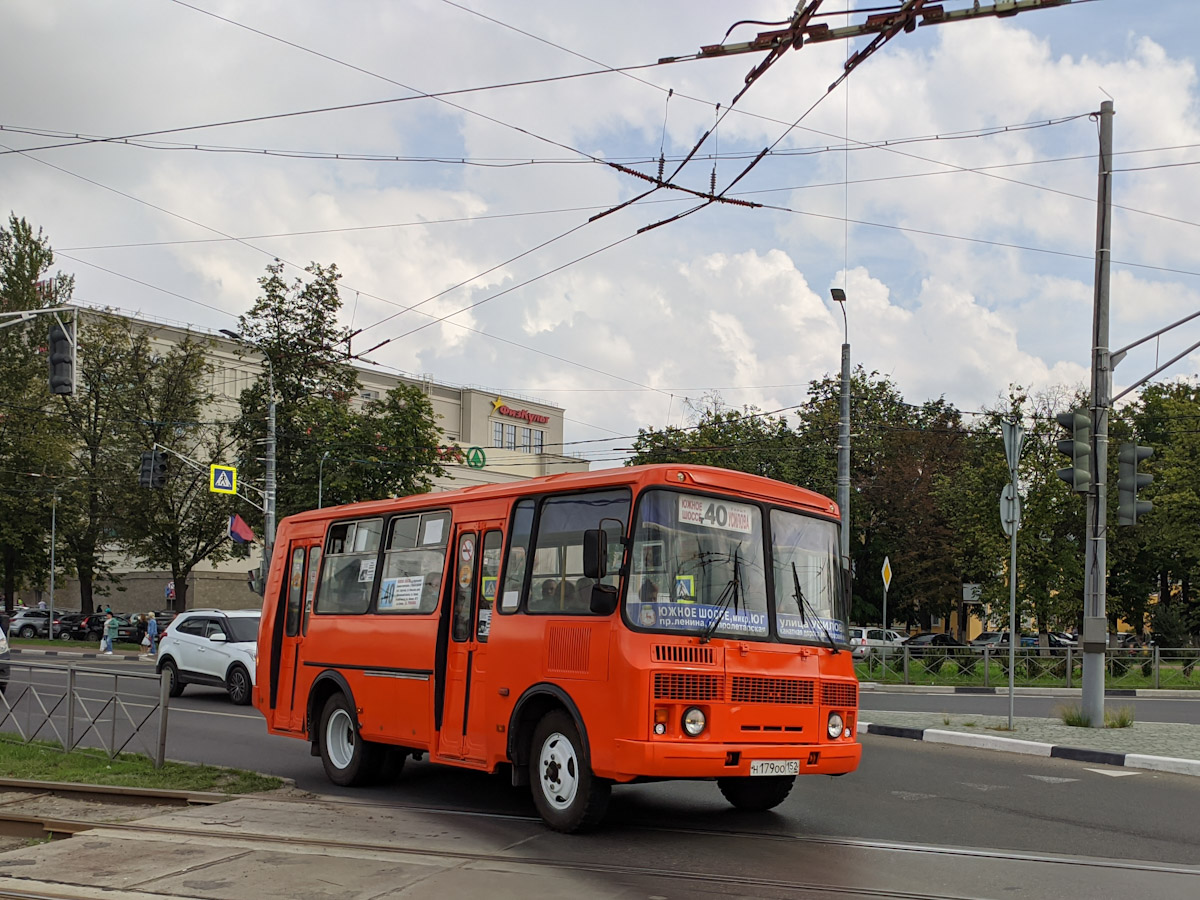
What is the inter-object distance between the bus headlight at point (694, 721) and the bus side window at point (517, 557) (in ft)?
6.27

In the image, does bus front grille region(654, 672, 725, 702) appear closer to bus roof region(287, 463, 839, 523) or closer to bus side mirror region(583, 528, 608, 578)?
bus side mirror region(583, 528, 608, 578)

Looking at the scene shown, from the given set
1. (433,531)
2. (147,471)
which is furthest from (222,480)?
(433,531)

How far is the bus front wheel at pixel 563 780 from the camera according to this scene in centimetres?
872

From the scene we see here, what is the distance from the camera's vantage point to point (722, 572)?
9.05 metres

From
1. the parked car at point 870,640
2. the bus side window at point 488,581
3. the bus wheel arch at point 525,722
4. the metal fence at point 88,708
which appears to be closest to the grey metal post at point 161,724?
the metal fence at point 88,708

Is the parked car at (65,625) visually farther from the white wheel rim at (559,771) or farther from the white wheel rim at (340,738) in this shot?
the white wheel rim at (559,771)

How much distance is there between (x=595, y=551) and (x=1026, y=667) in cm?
2482

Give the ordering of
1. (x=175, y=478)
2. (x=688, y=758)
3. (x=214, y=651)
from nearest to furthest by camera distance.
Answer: (x=688, y=758) → (x=214, y=651) → (x=175, y=478)

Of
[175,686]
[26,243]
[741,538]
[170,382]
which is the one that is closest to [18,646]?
[170,382]

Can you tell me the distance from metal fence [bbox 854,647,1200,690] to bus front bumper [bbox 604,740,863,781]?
21649 millimetres

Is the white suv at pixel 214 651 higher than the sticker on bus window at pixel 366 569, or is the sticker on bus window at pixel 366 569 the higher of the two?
the sticker on bus window at pixel 366 569

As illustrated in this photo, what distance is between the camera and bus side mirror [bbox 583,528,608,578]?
28.0 ft

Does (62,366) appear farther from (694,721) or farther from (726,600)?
(694,721)

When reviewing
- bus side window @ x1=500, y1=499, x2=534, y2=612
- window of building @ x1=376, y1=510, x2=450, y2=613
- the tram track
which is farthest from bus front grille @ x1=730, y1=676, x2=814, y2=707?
window of building @ x1=376, y1=510, x2=450, y2=613
